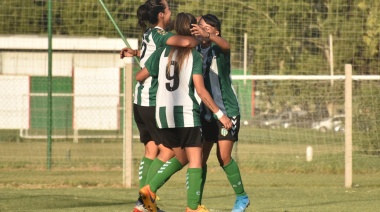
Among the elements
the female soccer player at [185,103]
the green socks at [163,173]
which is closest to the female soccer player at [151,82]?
the green socks at [163,173]

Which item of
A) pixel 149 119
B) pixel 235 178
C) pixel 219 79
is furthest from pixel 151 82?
pixel 235 178

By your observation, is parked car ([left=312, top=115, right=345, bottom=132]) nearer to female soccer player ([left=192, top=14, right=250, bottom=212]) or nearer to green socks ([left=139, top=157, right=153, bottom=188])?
green socks ([left=139, top=157, right=153, bottom=188])

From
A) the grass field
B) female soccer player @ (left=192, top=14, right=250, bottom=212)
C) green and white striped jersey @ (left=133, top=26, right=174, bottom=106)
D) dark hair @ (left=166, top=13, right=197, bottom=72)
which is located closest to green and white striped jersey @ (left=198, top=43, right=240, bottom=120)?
female soccer player @ (left=192, top=14, right=250, bottom=212)

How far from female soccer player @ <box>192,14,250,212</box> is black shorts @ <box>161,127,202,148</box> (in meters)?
0.58

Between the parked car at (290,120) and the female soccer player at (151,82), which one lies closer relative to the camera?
the female soccer player at (151,82)

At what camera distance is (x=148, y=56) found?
1002 centimetres

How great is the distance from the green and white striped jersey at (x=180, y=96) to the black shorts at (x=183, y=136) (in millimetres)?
52

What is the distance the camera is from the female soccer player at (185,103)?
9.17m

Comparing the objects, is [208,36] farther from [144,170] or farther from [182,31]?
[144,170]

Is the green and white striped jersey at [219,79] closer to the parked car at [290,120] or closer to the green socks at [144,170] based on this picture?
the green socks at [144,170]

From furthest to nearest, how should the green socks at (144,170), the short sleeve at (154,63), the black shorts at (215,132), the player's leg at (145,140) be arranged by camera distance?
the green socks at (144,170) → the player's leg at (145,140) → the black shorts at (215,132) → the short sleeve at (154,63)

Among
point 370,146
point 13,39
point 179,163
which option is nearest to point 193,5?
→ point 370,146

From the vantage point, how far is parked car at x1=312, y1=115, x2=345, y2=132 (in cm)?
1823

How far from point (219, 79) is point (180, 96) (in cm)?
96
